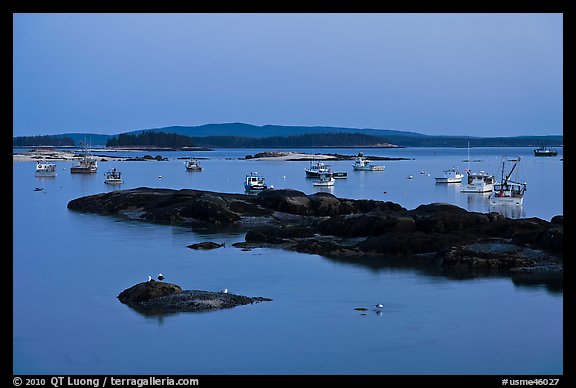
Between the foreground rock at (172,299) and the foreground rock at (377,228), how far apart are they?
7.44m

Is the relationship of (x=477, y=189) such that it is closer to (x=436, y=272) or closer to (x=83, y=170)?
(x=436, y=272)

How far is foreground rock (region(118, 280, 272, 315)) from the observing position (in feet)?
59.1

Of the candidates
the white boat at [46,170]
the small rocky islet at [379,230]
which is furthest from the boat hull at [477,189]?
the white boat at [46,170]

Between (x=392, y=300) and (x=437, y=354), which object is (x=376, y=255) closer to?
(x=392, y=300)

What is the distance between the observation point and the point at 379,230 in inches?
1122

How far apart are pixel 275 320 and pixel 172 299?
2.62m

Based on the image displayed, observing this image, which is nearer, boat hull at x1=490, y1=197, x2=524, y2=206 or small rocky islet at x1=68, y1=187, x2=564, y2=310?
small rocky islet at x1=68, y1=187, x2=564, y2=310

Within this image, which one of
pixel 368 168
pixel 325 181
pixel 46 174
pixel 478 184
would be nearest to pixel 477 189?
pixel 478 184

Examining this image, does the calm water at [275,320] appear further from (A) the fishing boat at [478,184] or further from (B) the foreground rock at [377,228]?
(A) the fishing boat at [478,184]

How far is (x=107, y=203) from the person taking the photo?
4172 centimetres

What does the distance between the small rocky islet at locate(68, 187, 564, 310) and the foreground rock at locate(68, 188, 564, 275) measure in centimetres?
3

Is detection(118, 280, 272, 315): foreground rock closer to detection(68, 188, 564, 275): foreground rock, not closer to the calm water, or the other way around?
the calm water

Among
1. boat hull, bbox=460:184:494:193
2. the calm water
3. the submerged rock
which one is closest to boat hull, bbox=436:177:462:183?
boat hull, bbox=460:184:494:193

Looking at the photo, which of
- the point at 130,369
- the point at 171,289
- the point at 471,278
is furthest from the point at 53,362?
the point at 471,278
